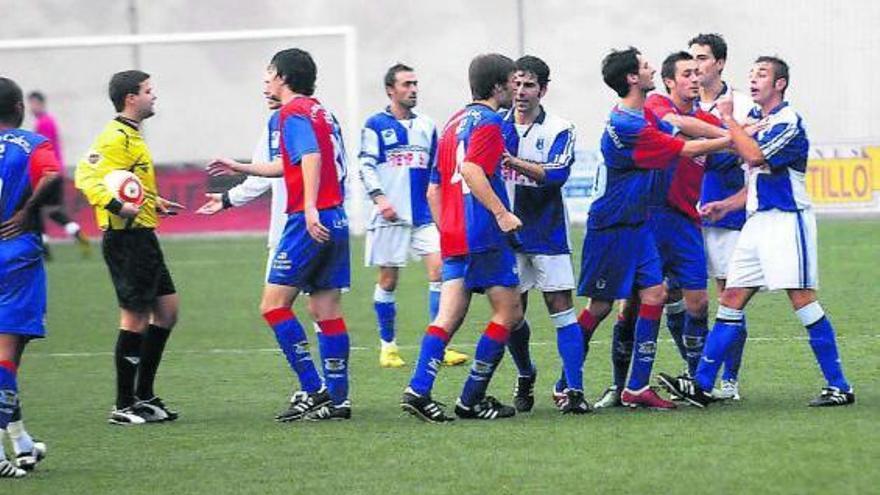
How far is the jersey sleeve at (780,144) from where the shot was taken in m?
10.4

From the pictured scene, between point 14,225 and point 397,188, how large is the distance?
5.24 meters

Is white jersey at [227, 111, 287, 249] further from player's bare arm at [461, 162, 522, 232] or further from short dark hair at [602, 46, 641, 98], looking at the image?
short dark hair at [602, 46, 641, 98]

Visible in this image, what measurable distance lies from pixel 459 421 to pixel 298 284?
1241 mm

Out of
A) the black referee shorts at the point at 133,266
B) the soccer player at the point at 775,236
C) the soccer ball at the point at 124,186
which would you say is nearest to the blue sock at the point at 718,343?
the soccer player at the point at 775,236

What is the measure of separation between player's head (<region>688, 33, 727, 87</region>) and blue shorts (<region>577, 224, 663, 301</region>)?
4.25 feet

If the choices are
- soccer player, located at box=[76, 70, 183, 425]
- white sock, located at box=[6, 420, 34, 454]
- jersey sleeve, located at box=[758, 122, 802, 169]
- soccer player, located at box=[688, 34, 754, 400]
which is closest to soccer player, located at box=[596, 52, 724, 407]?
soccer player, located at box=[688, 34, 754, 400]

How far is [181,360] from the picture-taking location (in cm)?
1448

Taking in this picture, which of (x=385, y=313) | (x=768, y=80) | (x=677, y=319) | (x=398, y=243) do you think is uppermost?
(x=768, y=80)

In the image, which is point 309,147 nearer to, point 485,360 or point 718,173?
point 485,360

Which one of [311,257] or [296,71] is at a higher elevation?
[296,71]

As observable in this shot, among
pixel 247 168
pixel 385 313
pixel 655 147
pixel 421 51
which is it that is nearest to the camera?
pixel 655 147

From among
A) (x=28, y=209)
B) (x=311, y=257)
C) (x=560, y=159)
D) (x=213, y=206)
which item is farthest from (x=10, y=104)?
(x=560, y=159)

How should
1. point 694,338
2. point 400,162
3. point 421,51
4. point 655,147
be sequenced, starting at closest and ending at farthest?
point 655,147
point 694,338
point 400,162
point 421,51

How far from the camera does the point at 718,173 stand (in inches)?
456
